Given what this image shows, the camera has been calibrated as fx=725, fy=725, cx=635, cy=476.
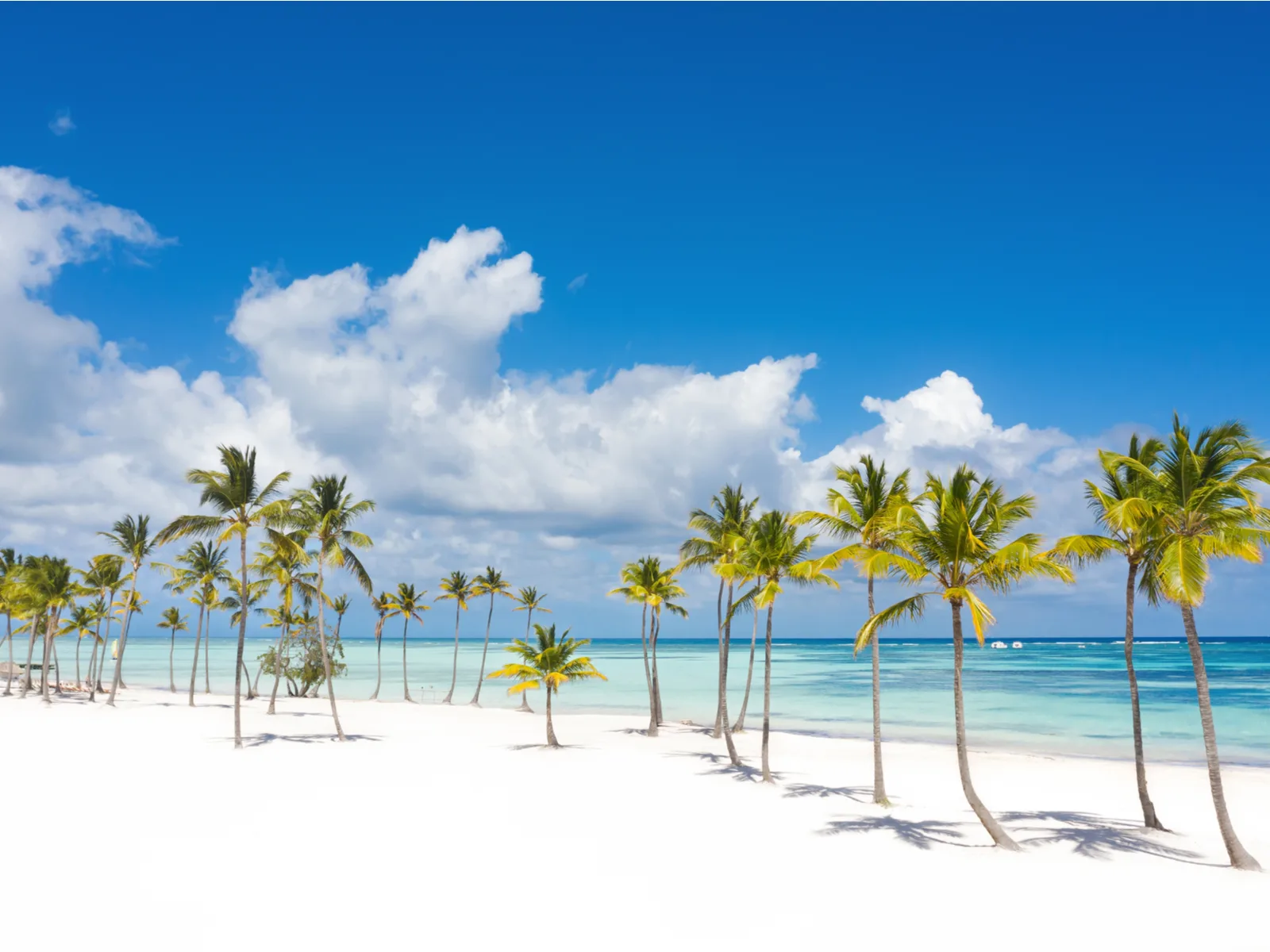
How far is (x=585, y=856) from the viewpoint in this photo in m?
13.3

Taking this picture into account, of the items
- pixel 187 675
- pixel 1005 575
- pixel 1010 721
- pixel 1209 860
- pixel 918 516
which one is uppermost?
pixel 918 516

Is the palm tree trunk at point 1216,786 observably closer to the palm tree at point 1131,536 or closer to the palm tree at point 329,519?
the palm tree at point 1131,536

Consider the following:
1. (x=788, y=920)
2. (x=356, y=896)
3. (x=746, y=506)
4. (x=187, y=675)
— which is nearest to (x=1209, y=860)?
(x=788, y=920)

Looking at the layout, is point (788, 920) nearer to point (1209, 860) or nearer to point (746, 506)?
point (1209, 860)

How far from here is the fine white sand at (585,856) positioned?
386 inches

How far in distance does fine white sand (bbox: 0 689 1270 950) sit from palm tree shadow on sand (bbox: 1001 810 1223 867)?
0.28ft

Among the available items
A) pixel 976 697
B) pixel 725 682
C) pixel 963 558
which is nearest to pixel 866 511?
pixel 963 558

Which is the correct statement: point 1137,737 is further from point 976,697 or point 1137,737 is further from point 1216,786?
point 976,697

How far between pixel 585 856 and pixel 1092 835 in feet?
36.1

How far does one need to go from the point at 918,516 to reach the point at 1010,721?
1374 inches

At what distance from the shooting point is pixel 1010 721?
141 ft

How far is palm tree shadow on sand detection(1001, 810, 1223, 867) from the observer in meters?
14.2

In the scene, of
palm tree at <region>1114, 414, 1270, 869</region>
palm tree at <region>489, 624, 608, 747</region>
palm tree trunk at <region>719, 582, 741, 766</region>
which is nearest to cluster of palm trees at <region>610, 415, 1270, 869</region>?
palm tree at <region>1114, 414, 1270, 869</region>

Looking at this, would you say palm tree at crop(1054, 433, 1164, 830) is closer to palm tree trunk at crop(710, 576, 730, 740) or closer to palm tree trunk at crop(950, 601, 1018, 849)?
palm tree trunk at crop(950, 601, 1018, 849)
